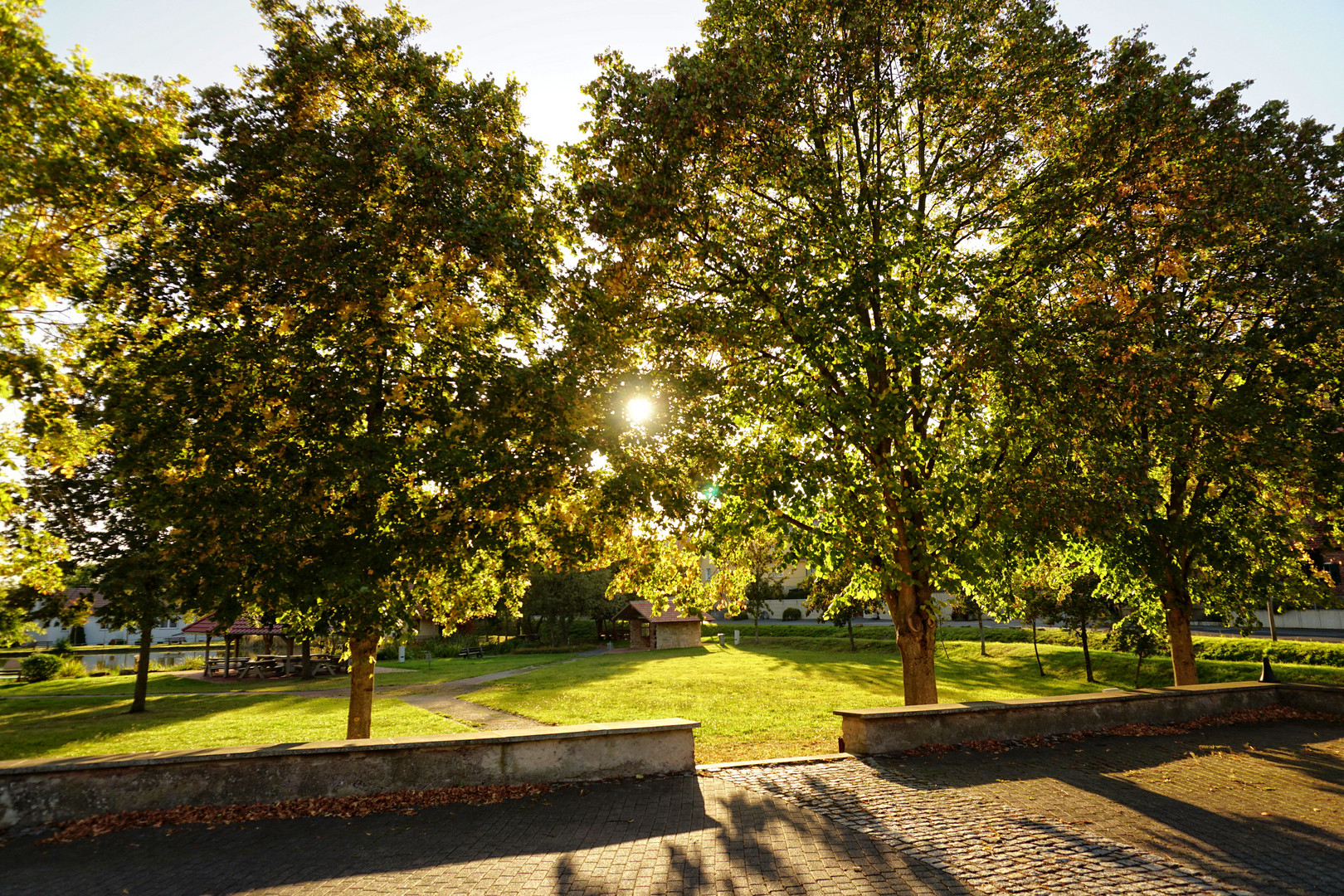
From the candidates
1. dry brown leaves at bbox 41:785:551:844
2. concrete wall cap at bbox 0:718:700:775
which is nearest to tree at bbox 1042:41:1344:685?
concrete wall cap at bbox 0:718:700:775

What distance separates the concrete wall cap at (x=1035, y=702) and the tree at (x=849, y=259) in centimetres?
187

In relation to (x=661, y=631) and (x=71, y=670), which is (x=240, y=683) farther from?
(x=661, y=631)

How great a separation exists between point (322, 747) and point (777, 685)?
18325 mm

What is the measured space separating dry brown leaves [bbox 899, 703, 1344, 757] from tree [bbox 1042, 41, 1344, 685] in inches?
126

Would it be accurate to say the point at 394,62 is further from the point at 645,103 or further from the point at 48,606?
the point at 48,606

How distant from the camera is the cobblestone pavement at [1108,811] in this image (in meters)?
5.44

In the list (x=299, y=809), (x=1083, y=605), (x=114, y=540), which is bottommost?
(x=299, y=809)

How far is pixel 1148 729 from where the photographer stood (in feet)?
35.8

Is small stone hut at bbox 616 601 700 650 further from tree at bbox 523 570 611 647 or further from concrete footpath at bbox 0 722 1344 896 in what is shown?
concrete footpath at bbox 0 722 1344 896

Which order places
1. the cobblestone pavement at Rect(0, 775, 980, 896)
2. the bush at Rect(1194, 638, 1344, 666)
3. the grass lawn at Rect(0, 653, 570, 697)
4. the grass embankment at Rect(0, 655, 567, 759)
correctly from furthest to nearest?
the grass lawn at Rect(0, 653, 570, 697) → the bush at Rect(1194, 638, 1344, 666) → the grass embankment at Rect(0, 655, 567, 759) → the cobblestone pavement at Rect(0, 775, 980, 896)

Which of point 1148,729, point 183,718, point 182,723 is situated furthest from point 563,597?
point 1148,729

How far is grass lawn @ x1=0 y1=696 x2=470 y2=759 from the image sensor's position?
48.5ft

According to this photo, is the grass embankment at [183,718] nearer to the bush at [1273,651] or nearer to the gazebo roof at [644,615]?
the gazebo roof at [644,615]

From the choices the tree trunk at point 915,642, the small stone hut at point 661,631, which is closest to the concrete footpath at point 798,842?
the tree trunk at point 915,642
